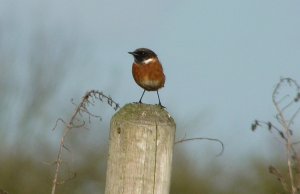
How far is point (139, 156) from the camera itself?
11.6 ft

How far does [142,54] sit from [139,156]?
1997mm

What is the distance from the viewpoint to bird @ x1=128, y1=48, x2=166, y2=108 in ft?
17.2

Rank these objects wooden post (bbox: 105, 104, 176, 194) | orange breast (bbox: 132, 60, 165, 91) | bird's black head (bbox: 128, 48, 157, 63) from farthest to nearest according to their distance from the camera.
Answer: bird's black head (bbox: 128, 48, 157, 63) < orange breast (bbox: 132, 60, 165, 91) < wooden post (bbox: 105, 104, 176, 194)

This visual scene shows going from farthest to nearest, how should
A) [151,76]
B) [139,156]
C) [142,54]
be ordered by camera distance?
[142,54]
[151,76]
[139,156]

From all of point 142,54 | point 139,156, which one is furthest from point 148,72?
point 139,156

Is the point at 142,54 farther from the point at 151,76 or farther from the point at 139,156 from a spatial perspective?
the point at 139,156

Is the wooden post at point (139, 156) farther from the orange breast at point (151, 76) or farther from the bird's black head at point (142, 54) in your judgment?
the bird's black head at point (142, 54)

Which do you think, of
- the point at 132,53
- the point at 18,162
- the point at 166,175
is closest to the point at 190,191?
the point at 18,162

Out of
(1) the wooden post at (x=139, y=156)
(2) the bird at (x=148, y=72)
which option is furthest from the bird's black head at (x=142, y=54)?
(1) the wooden post at (x=139, y=156)

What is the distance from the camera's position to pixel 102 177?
1250cm

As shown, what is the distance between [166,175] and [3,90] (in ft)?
30.5

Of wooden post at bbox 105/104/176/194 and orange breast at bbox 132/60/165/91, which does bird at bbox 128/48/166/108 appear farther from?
wooden post at bbox 105/104/176/194

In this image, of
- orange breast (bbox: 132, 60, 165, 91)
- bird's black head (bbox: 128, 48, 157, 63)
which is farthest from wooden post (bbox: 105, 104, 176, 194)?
bird's black head (bbox: 128, 48, 157, 63)

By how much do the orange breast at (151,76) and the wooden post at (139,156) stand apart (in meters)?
1.61
